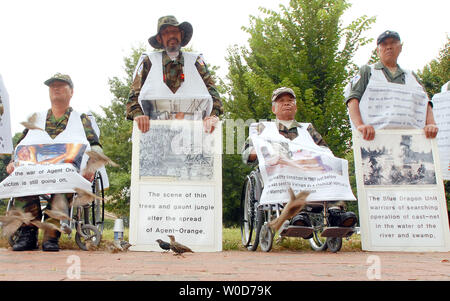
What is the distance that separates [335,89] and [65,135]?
21.2ft

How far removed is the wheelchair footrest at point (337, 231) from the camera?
3629mm

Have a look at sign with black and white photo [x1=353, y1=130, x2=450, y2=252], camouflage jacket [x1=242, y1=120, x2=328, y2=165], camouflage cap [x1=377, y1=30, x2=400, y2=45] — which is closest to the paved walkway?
sign with black and white photo [x1=353, y1=130, x2=450, y2=252]

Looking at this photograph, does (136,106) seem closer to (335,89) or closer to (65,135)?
(65,135)

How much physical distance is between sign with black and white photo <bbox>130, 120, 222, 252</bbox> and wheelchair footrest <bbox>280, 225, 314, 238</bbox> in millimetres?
561

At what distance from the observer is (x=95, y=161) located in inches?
157

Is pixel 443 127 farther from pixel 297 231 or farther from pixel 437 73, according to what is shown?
pixel 437 73

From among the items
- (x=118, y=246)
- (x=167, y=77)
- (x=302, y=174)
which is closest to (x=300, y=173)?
(x=302, y=174)

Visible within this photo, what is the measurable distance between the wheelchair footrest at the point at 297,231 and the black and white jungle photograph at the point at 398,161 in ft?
3.07

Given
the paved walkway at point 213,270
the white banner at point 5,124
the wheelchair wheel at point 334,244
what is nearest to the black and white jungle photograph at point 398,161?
the wheelchair wheel at point 334,244

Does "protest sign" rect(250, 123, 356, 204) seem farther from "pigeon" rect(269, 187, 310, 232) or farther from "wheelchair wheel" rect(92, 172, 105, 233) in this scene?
"wheelchair wheel" rect(92, 172, 105, 233)

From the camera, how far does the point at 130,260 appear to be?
2971mm

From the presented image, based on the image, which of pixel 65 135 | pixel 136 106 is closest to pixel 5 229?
pixel 65 135

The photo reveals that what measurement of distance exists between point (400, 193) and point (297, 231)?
120 centimetres

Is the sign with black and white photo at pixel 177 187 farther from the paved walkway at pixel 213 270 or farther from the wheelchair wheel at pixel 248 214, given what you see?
the paved walkway at pixel 213 270
